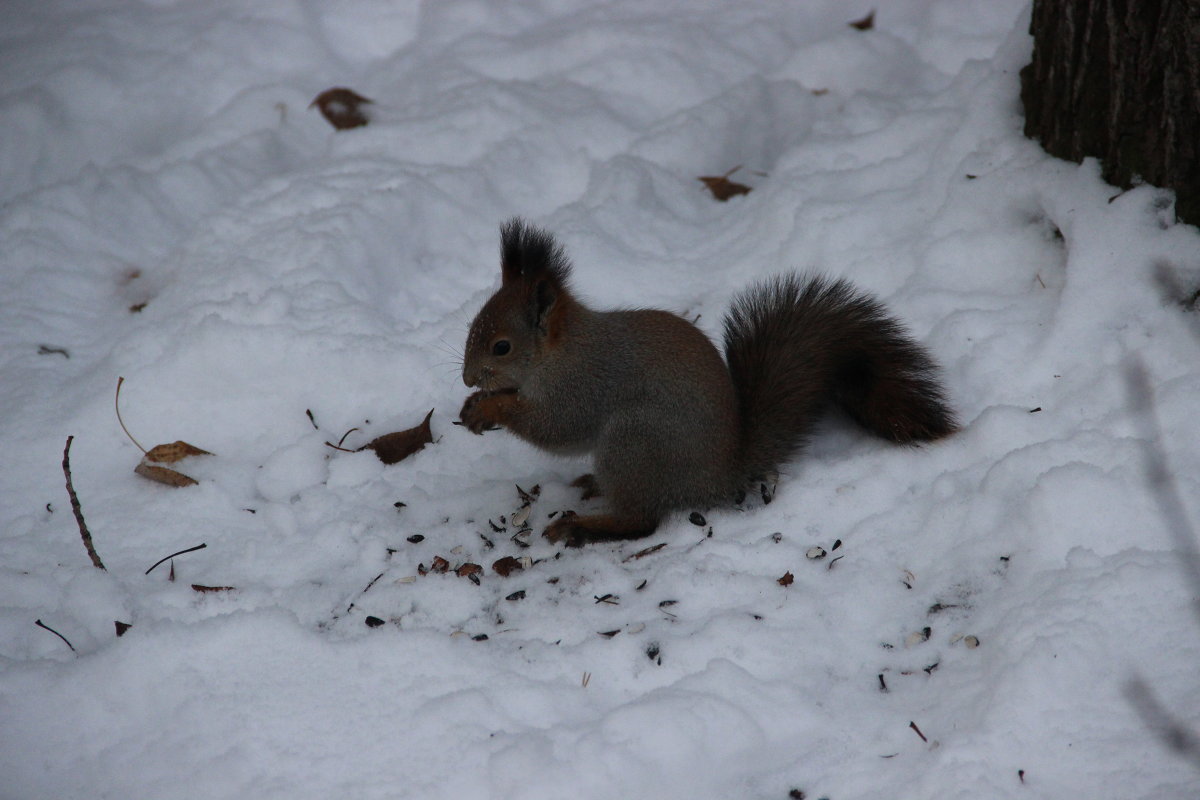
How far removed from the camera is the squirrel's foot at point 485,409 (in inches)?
92.8

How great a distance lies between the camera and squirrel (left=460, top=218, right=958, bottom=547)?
7.22 ft

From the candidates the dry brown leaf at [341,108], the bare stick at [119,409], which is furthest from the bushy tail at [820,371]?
the dry brown leaf at [341,108]

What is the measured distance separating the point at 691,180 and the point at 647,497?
66.3 inches

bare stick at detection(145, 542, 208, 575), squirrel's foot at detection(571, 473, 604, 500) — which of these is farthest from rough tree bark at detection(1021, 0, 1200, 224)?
bare stick at detection(145, 542, 208, 575)

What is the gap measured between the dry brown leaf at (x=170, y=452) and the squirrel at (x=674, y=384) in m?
0.74

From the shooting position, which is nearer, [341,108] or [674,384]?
[674,384]

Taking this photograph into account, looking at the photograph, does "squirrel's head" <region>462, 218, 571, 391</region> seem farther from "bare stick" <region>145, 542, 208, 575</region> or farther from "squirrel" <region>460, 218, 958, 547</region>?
"bare stick" <region>145, 542, 208, 575</region>

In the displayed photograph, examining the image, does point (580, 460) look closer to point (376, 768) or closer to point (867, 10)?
point (376, 768)

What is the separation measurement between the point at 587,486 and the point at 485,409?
0.37m

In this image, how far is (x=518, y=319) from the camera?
2.34 metres

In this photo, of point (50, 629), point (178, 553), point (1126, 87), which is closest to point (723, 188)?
point (1126, 87)

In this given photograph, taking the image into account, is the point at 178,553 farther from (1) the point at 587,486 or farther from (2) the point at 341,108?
(2) the point at 341,108

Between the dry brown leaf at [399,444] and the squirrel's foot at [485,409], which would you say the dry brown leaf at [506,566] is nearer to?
the squirrel's foot at [485,409]

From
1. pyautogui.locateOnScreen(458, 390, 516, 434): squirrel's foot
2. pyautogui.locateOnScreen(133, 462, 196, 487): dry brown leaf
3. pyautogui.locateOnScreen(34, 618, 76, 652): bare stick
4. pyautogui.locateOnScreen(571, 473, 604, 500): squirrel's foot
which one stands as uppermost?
pyautogui.locateOnScreen(458, 390, 516, 434): squirrel's foot
